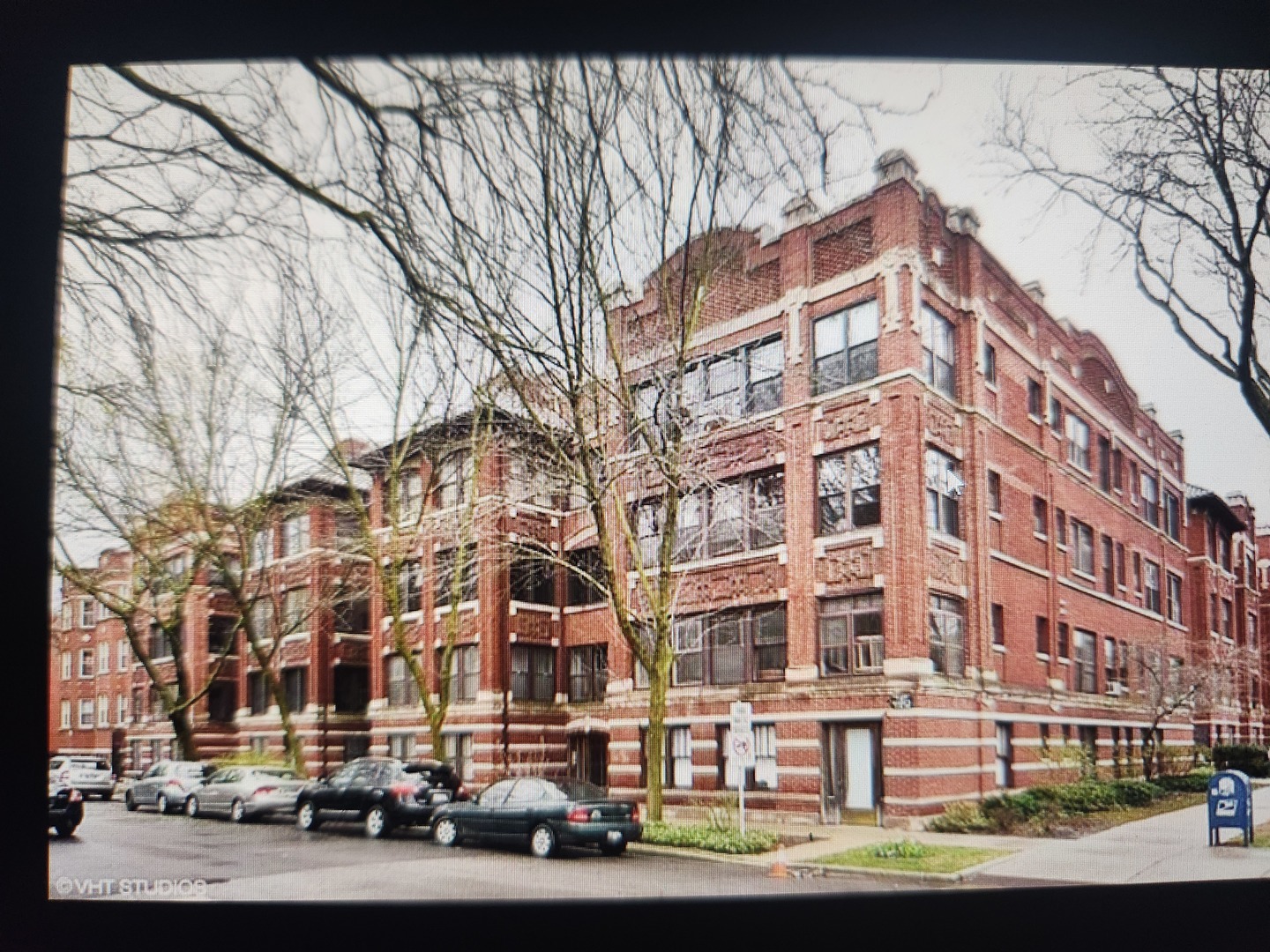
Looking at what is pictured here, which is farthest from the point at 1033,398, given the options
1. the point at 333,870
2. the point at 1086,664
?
the point at 333,870

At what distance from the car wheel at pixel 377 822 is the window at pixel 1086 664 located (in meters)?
6.14

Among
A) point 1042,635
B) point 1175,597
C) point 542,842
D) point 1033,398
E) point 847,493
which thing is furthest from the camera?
point 1175,597

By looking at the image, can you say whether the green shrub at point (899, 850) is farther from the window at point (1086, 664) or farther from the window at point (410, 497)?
the window at point (410, 497)

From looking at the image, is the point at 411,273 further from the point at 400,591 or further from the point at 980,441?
the point at 980,441

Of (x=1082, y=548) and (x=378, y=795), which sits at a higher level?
(x=1082, y=548)

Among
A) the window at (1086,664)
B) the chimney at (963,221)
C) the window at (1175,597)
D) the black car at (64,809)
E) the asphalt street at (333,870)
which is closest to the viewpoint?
the asphalt street at (333,870)

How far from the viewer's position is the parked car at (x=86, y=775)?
23.3 ft

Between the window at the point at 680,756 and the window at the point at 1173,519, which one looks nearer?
the window at the point at 680,756

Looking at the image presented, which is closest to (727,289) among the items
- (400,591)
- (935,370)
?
(935,370)

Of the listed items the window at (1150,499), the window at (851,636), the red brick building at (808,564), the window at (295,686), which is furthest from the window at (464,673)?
the window at (1150,499)

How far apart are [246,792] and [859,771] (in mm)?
4780

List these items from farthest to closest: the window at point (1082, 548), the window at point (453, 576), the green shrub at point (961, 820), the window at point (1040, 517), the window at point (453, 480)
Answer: the window at point (1082, 548)
the window at point (1040, 517)
the window at point (453, 576)
the window at point (453, 480)
the green shrub at point (961, 820)

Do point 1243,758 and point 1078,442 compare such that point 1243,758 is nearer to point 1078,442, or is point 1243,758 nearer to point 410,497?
point 1078,442

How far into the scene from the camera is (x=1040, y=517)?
29.6 feet
